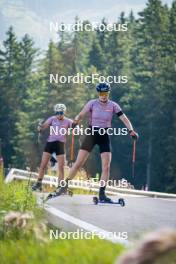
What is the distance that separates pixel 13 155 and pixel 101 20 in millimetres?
3837

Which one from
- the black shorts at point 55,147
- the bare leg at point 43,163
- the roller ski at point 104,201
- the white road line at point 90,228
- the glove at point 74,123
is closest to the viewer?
the white road line at point 90,228

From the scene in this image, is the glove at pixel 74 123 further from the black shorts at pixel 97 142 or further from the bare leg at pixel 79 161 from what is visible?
the bare leg at pixel 79 161

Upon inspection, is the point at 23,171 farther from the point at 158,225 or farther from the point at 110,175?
the point at 158,225

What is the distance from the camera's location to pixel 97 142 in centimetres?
797

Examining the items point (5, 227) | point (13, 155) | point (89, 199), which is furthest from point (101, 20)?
point (13, 155)

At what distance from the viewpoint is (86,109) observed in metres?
7.88

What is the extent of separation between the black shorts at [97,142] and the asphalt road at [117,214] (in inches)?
18.3

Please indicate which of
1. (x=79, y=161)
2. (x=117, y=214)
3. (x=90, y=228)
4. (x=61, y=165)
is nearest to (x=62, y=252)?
(x=90, y=228)

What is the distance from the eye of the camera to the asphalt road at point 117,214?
24.0ft

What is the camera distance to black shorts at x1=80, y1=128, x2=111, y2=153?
7.87 m

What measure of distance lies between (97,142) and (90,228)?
1493 millimetres

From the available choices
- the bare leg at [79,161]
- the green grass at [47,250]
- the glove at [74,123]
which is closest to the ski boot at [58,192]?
the bare leg at [79,161]

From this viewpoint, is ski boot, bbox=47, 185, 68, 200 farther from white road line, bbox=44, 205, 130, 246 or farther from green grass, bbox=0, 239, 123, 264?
green grass, bbox=0, 239, 123, 264

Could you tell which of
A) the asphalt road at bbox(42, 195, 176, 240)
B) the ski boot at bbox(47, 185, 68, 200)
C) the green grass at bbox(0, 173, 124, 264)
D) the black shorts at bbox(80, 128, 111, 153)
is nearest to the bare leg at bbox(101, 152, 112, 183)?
the black shorts at bbox(80, 128, 111, 153)
